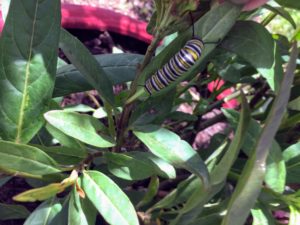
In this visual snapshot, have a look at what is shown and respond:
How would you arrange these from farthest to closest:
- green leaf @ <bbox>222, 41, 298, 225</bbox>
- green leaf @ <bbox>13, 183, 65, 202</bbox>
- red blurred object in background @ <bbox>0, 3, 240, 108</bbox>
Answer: red blurred object in background @ <bbox>0, 3, 240, 108</bbox>, green leaf @ <bbox>13, 183, 65, 202</bbox>, green leaf @ <bbox>222, 41, 298, 225</bbox>

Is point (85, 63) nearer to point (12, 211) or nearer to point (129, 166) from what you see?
point (129, 166)

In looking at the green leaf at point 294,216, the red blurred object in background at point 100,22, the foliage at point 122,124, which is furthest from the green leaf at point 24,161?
the red blurred object in background at point 100,22

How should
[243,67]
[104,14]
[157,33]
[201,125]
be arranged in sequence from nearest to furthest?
1. [157,33]
2. [243,67]
3. [201,125]
4. [104,14]

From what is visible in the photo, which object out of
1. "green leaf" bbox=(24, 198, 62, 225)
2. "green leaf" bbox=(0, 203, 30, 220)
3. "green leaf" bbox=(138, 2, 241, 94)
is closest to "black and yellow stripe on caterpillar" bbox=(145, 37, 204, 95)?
"green leaf" bbox=(138, 2, 241, 94)

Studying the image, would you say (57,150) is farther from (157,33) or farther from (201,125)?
(201,125)

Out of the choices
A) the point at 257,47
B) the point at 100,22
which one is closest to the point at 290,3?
the point at 257,47

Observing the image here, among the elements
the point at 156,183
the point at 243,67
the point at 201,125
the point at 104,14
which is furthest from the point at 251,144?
the point at 104,14

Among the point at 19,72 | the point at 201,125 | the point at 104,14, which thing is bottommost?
the point at 201,125

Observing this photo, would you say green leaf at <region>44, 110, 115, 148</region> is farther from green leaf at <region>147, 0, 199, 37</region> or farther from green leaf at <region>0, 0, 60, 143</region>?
green leaf at <region>147, 0, 199, 37</region>
